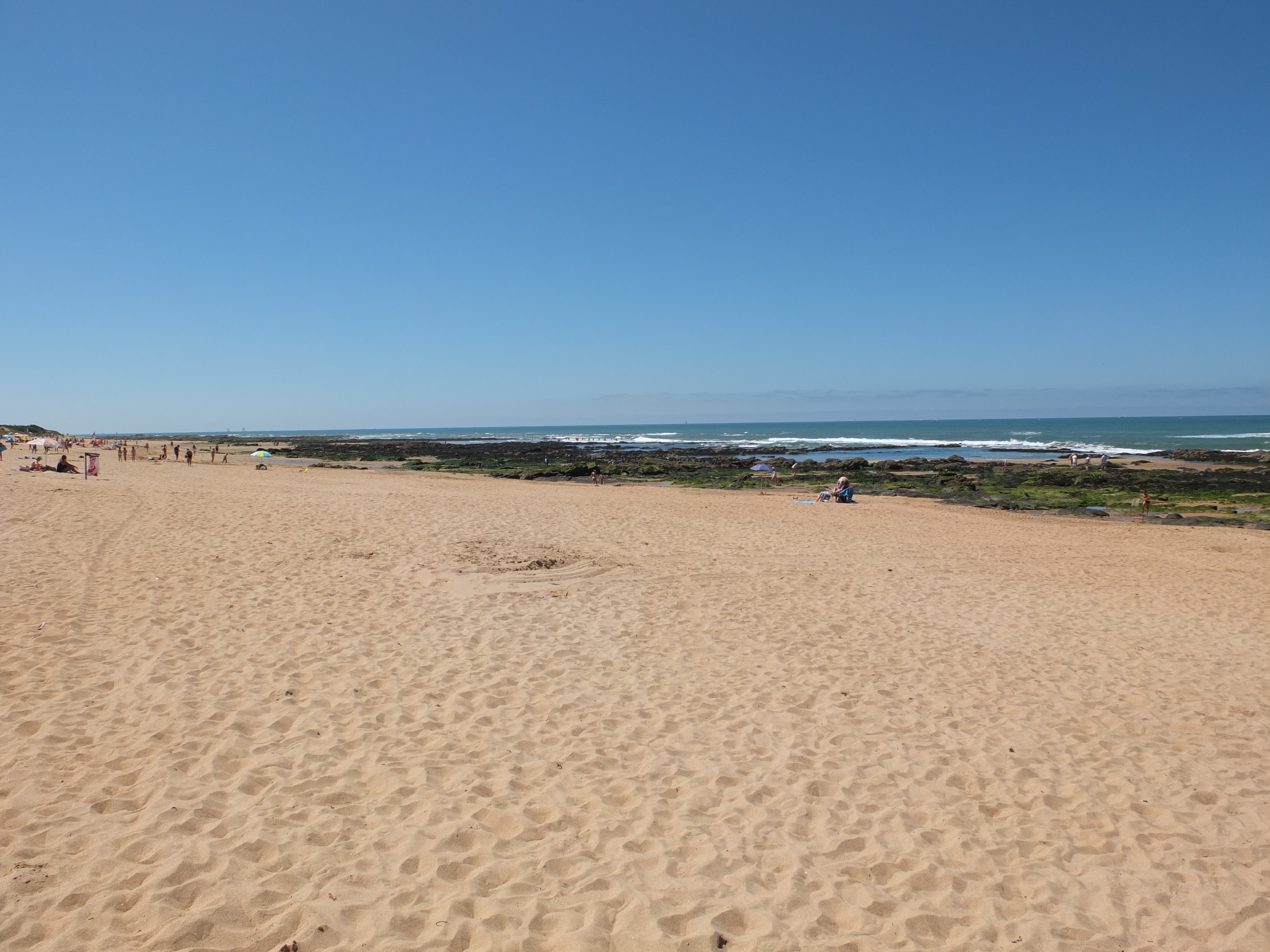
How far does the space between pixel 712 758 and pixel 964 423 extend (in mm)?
142678

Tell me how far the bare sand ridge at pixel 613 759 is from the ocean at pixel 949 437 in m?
45.2

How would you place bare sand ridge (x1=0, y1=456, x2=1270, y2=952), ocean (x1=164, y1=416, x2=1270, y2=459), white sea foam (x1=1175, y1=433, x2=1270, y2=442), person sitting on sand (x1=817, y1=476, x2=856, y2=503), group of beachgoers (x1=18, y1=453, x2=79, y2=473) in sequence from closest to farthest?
bare sand ridge (x1=0, y1=456, x2=1270, y2=952) → person sitting on sand (x1=817, y1=476, x2=856, y2=503) → group of beachgoers (x1=18, y1=453, x2=79, y2=473) → ocean (x1=164, y1=416, x2=1270, y2=459) → white sea foam (x1=1175, y1=433, x2=1270, y2=442)

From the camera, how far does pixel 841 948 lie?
11.1ft

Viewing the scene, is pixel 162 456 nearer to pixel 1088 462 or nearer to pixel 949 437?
pixel 1088 462

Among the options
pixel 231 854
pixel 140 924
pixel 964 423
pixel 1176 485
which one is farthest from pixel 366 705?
pixel 964 423

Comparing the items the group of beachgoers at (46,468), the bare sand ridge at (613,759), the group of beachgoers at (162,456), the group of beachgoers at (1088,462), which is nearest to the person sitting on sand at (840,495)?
the bare sand ridge at (613,759)

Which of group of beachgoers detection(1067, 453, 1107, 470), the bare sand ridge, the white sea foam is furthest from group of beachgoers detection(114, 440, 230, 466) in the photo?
the white sea foam

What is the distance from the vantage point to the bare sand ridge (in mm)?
3527

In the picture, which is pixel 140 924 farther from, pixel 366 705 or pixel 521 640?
pixel 521 640

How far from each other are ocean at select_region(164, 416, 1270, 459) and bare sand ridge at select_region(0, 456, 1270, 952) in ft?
148

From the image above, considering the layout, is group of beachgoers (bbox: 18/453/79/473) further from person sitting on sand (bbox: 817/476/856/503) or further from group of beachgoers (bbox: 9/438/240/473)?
person sitting on sand (bbox: 817/476/856/503)

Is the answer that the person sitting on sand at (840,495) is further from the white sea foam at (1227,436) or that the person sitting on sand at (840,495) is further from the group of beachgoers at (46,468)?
the white sea foam at (1227,436)

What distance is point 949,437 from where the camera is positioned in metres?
84.6

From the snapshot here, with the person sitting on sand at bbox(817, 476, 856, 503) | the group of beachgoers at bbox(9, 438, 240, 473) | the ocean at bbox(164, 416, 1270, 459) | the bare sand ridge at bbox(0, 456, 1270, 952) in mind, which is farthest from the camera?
the ocean at bbox(164, 416, 1270, 459)
